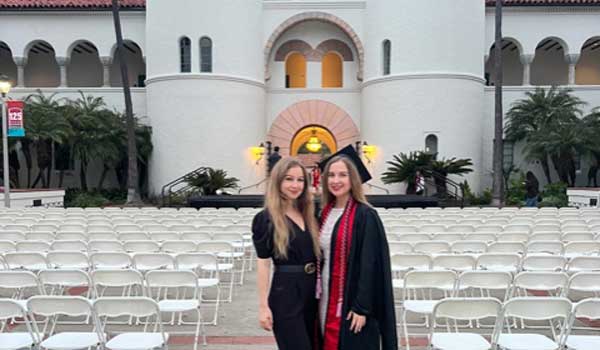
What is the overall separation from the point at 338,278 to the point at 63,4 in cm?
2818

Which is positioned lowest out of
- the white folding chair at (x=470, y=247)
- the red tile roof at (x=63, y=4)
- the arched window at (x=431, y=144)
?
the white folding chair at (x=470, y=247)

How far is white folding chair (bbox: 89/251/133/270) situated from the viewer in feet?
19.0

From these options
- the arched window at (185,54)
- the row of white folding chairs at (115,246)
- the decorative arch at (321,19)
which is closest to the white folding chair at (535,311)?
the row of white folding chairs at (115,246)

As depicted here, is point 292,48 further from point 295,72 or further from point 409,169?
point 409,169

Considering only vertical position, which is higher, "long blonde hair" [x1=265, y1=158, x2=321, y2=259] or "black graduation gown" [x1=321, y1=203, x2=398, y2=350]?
"long blonde hair" [x1=265, y1=158, x2=321, y2=259]

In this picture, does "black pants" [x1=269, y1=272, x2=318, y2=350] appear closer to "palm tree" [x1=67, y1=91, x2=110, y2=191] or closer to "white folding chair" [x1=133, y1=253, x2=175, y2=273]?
"white folding chair" [x1=133, y1=253, x2=175, y2=273]

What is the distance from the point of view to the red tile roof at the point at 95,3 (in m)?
24.5

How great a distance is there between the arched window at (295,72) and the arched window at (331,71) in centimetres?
126

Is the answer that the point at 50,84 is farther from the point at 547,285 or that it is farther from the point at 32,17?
the point at 547,285

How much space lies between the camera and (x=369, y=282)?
8.92 ft

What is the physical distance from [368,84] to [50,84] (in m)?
20.9

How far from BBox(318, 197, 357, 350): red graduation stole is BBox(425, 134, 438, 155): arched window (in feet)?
69.6

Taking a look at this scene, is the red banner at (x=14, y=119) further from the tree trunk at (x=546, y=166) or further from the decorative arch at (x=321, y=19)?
the tree trunk at (x=546, y=166)

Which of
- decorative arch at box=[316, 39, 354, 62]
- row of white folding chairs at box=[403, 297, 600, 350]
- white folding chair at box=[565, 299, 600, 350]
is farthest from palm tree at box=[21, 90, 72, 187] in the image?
white folding chair at box=[565, 299, 600, 350]
